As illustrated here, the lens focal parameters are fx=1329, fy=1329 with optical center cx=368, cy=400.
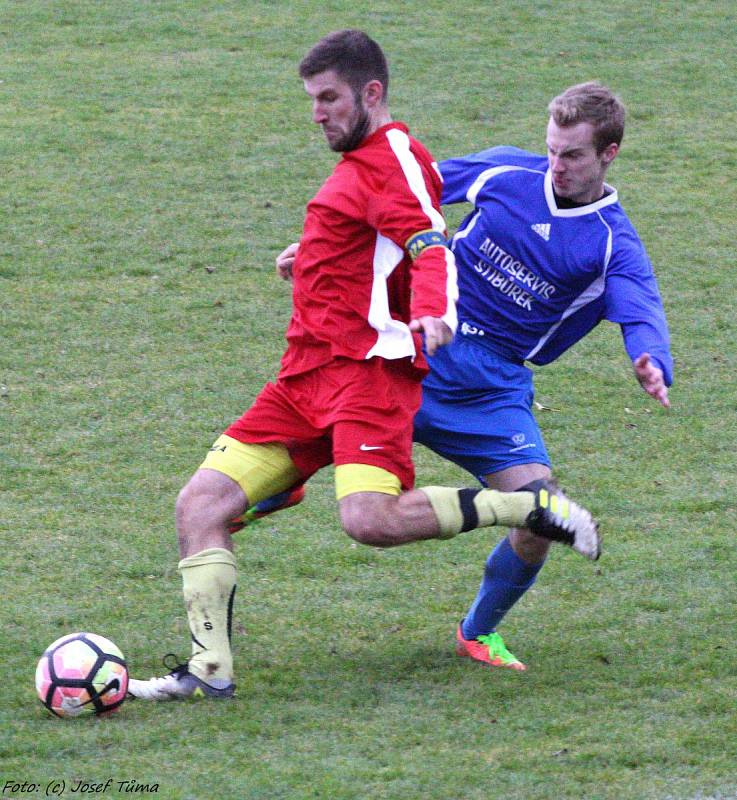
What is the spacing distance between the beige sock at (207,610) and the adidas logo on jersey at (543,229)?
1612 mm

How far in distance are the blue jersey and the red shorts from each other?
525 mm

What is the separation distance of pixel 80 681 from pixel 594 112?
262 centimetres

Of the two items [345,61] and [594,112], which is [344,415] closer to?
[345,61]

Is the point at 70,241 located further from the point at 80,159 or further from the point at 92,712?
the point at 92,712

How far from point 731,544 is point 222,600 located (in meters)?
2.61

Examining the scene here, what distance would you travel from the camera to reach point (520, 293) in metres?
4.87

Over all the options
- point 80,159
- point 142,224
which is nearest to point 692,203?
point 142,224

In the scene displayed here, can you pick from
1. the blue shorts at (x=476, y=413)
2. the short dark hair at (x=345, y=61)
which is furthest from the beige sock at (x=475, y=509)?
the short dark hair at (x=345, y=61)

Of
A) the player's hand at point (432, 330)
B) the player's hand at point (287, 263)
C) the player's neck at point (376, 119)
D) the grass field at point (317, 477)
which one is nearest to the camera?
the player's hand at point (432, 330)

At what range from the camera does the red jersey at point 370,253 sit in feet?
14.1

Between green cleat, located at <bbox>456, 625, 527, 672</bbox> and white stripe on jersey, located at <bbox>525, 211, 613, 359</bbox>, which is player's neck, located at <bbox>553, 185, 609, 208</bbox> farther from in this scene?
green cleat, located at <bbox>456, 625, 527, 672</bbox>

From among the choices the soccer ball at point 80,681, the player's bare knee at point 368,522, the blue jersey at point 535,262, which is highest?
the blue jersey at point 535,262

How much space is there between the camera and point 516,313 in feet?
16.1

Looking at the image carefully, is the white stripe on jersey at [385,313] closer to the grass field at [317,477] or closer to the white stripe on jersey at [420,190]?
the white stripe on jersey at [420,190]
